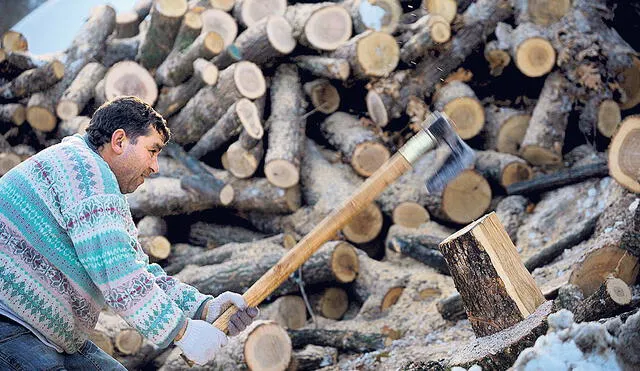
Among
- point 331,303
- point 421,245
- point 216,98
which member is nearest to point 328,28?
point 216,98

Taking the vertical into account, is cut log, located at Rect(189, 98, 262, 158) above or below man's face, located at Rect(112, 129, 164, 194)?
below

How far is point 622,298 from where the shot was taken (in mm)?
2371

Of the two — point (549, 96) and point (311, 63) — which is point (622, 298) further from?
point (311, 63)

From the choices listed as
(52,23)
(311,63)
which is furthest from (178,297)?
(52,23)

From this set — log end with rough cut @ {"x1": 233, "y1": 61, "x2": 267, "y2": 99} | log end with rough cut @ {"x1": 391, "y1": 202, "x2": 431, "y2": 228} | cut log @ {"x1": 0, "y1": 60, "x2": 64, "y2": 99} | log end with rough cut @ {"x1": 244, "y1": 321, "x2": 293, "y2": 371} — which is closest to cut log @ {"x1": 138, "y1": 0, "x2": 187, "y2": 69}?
cut log @ {"x1": 0, "y1": 60, "x2": 64, "y2": 99}

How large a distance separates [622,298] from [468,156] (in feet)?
2.81

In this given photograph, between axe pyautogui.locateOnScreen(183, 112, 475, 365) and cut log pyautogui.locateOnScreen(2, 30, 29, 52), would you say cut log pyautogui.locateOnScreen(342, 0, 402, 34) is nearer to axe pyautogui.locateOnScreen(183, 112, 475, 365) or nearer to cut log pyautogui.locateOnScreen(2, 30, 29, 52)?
axe pyautogui.locateOnScreen(183, 112, 475, 365)

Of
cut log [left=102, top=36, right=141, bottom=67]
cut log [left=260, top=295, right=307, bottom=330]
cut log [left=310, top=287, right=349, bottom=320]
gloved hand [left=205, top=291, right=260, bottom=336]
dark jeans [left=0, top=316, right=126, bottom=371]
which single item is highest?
dark jeans [left=0, top=316, right=126, bottom=371]

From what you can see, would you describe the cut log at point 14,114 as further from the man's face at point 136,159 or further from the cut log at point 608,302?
the cut log at point 608,302

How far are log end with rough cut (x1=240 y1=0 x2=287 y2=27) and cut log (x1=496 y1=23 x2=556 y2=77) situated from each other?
260 centimetres

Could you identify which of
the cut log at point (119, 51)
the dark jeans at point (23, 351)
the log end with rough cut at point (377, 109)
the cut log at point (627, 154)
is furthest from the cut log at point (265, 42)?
the dark jeans at point (23, 351)

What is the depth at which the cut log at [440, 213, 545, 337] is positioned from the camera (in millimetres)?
2633

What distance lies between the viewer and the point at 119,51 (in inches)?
285

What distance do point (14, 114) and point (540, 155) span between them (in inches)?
226
